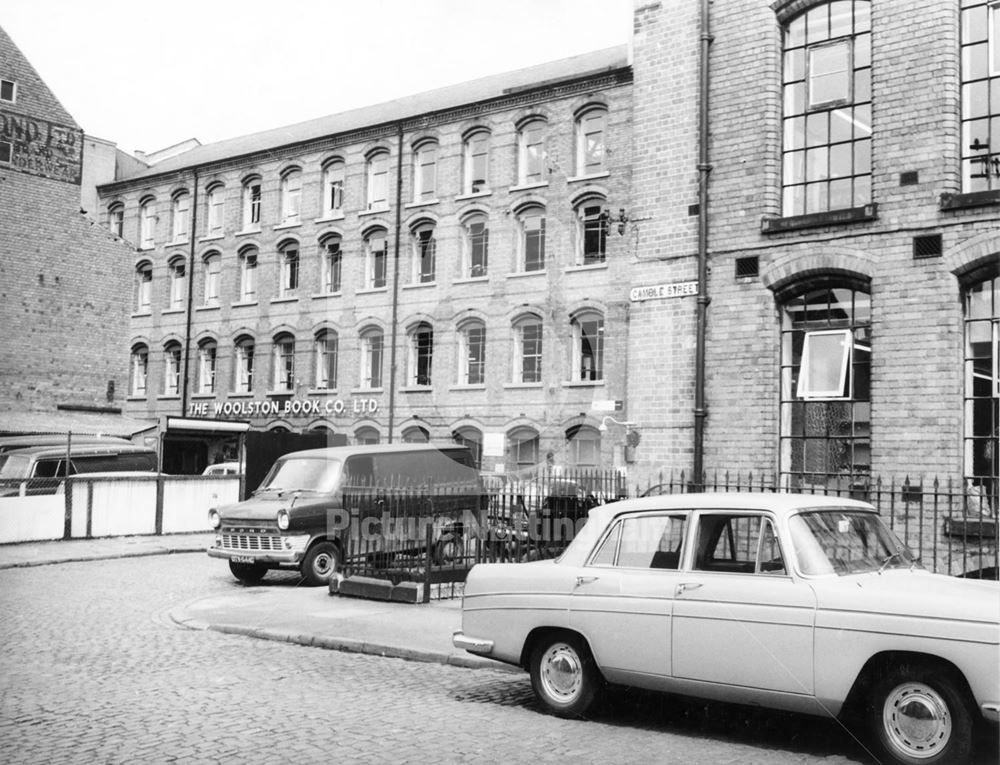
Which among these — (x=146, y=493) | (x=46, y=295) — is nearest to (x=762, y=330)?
(x=46, y=295)

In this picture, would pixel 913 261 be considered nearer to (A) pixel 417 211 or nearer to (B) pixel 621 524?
(B) pixel 621 524

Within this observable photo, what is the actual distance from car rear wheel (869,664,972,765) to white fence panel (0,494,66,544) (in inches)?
676

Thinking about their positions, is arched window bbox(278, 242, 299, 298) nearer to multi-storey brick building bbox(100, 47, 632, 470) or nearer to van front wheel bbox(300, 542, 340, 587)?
multi-storey brick building bbox(100, 47, 632, 470)

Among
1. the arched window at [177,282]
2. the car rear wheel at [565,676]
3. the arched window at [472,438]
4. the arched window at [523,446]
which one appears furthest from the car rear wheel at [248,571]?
the arched window at [177,282]

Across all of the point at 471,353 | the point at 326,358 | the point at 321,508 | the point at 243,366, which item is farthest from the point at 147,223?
the point at 321,508

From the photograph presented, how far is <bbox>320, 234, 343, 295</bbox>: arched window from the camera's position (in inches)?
1549

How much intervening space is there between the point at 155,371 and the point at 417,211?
14.4 meters

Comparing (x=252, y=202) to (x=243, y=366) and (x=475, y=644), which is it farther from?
(x=475, y=644)

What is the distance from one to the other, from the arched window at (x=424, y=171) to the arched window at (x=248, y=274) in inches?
315

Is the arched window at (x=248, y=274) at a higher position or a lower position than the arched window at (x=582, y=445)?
higher

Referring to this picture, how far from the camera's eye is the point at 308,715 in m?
6.80

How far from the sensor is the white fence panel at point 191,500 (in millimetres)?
22266

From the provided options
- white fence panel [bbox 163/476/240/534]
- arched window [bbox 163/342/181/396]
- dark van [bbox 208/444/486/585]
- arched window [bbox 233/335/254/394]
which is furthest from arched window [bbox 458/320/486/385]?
dark van [bbox 208/444/486/585]

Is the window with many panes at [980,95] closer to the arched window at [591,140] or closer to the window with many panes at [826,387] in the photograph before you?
the window with many panes at [826,387]
